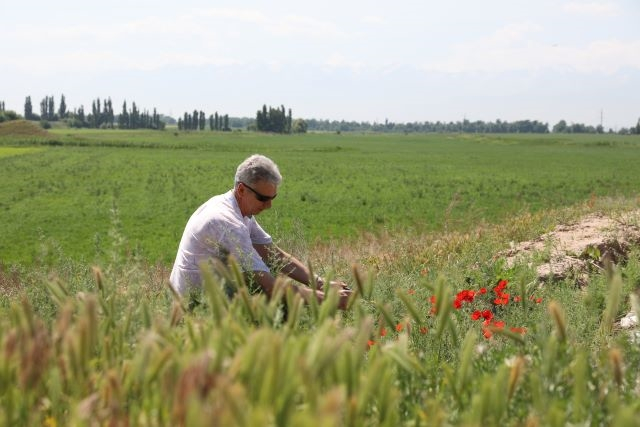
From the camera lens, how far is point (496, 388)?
1535 mm

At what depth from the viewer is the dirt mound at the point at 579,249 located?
6.64m

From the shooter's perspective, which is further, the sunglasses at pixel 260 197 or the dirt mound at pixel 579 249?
the dirt mound at pixel 579 249

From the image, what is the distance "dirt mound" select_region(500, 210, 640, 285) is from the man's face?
237 cm

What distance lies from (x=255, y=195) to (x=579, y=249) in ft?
13.8

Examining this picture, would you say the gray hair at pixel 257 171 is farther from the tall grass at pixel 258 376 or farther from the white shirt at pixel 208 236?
the tall grass at pixel 258 376

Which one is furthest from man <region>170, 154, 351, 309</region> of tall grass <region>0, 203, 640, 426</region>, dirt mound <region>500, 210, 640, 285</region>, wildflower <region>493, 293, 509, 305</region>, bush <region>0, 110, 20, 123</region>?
bush <region>0, 110, 20, 123</region>

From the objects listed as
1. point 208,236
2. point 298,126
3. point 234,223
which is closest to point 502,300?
point 234,223

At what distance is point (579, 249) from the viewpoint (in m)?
7.56

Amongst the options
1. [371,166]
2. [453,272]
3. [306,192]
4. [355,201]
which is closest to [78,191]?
[306,192]

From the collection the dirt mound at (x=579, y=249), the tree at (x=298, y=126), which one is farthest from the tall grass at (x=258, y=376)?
the tree at (x=298, y=126)

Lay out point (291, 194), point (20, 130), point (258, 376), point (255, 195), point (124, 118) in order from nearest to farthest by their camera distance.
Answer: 1. point (258, 376)
2. point (255, 195)
3. point (291, 194)
4. point (20, 130)
5. point (124, 118)

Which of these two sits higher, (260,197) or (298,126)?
(298,126)

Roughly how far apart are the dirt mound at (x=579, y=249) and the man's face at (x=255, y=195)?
93.4 inches

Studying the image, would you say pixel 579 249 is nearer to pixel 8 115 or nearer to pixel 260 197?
pixel 260 197
